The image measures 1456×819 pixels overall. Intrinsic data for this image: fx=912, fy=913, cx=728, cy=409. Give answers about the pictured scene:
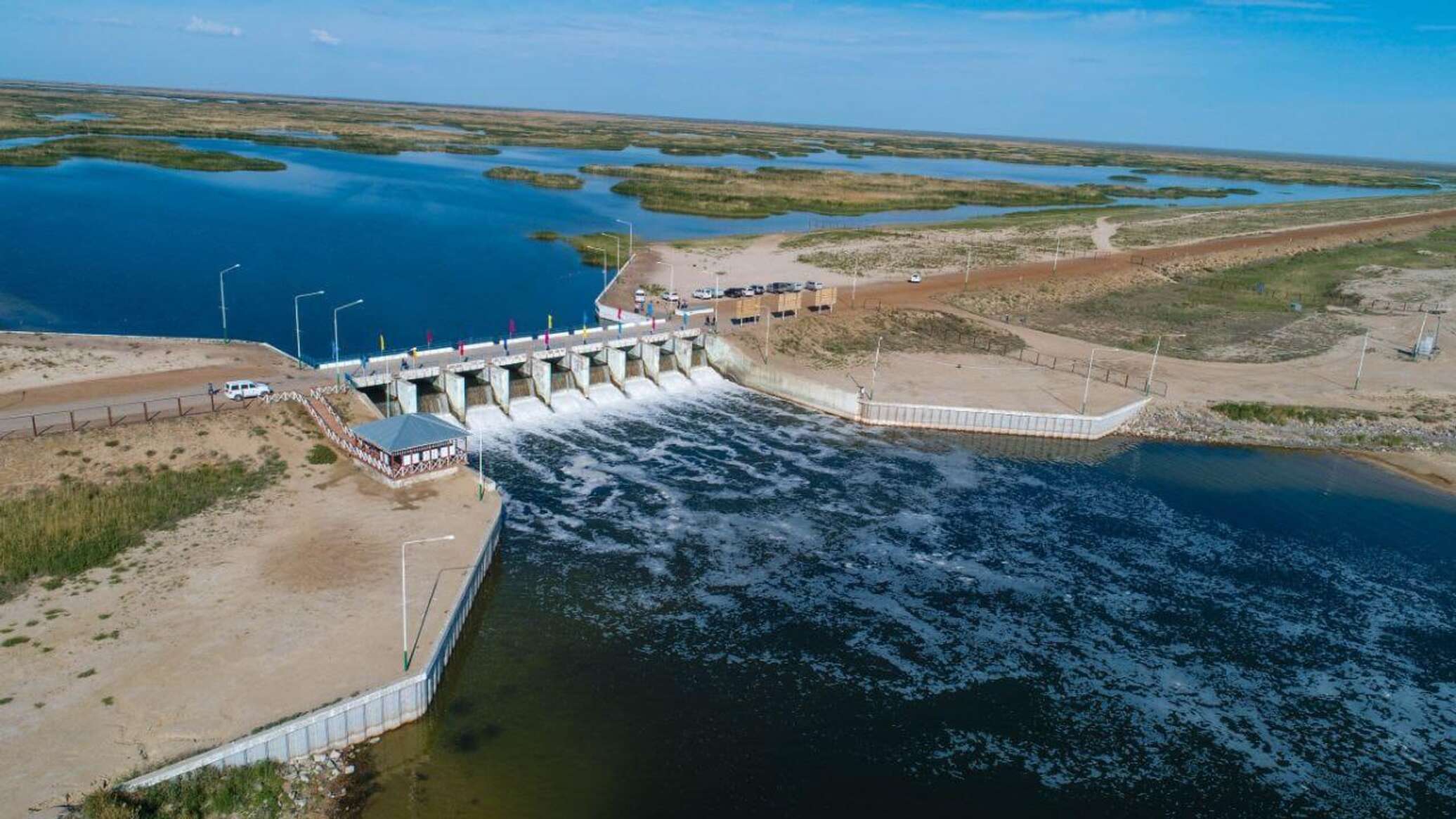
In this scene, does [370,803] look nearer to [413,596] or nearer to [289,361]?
[413,596]

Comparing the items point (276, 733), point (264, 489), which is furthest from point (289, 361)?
point (276, 733)

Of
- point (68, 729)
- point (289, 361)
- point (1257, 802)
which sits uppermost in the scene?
point (289, 361)

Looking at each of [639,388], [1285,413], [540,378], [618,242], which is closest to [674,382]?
[639,388]

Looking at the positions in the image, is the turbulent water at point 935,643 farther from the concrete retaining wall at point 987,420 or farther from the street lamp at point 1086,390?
the street lamp at point 1086,390

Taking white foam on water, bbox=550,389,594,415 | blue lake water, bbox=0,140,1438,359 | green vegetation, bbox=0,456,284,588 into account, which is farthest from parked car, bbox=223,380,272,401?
white foam on water, bbox=550,389,594,415

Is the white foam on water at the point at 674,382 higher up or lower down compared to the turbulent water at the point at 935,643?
higher up

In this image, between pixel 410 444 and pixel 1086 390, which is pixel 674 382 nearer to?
pixel 410 444

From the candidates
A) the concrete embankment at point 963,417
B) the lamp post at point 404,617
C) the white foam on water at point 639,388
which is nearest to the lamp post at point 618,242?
the white foam on water at point 639,388
